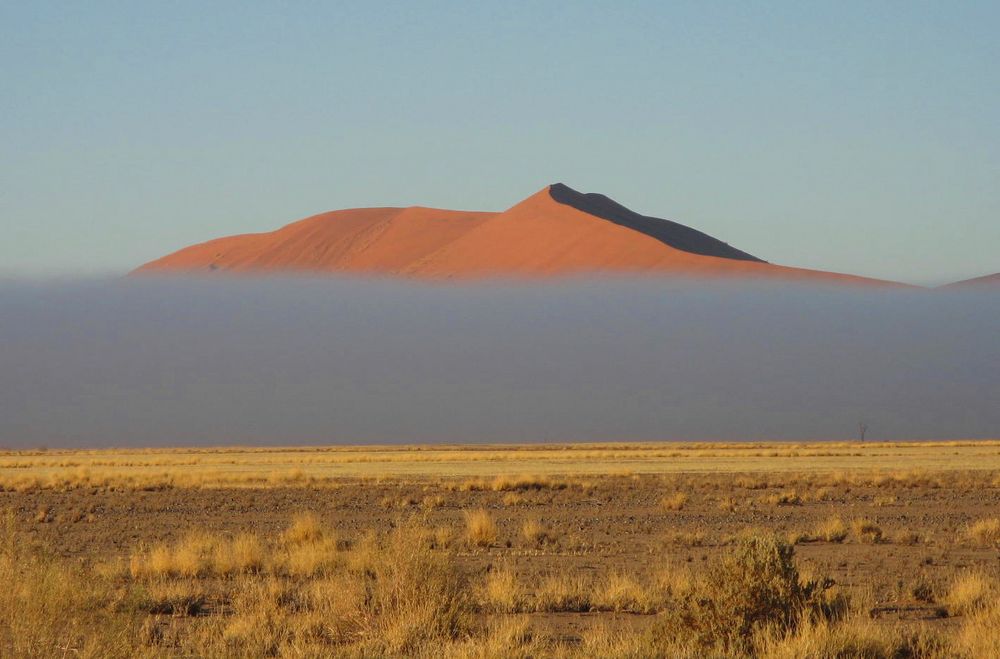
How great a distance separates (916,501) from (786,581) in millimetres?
19474

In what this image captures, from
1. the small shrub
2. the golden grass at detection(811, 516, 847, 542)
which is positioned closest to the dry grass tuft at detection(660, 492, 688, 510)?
the golden grass at detection(811, 516, 847, 542)

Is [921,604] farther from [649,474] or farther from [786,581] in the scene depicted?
[649,474]

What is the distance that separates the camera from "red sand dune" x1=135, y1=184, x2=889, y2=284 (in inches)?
2525

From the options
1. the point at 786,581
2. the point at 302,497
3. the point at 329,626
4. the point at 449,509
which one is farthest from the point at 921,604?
the point at 302,497

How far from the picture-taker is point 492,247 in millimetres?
70000

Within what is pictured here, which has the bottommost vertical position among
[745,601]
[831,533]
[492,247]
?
[831,533]

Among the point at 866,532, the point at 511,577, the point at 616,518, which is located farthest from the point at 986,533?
the point at 511,577

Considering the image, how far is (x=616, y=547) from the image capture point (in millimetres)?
18141

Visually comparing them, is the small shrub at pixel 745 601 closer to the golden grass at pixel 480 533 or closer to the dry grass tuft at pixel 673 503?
the golden grass at pixel 480 533

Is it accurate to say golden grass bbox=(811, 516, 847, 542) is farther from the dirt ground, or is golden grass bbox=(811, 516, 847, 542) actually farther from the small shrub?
the small shrub

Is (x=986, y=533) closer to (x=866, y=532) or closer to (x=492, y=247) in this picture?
(x=866, y=532)

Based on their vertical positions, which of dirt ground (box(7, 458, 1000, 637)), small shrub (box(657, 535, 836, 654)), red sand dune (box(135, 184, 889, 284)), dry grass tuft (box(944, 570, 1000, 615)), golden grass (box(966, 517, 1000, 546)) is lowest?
dirt ground (box(7, 458, 1000, 637))

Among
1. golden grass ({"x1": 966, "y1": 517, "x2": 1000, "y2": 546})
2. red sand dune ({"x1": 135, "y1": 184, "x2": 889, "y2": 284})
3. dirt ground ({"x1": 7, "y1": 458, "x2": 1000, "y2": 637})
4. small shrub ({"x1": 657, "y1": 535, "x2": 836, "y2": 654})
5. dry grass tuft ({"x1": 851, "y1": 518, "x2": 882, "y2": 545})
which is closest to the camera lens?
small shrub ({"x1": 657, "y1": 535, "x2": 836, "y2": 654})

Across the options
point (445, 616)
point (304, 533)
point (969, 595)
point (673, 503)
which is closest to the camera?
point (445, 616)
